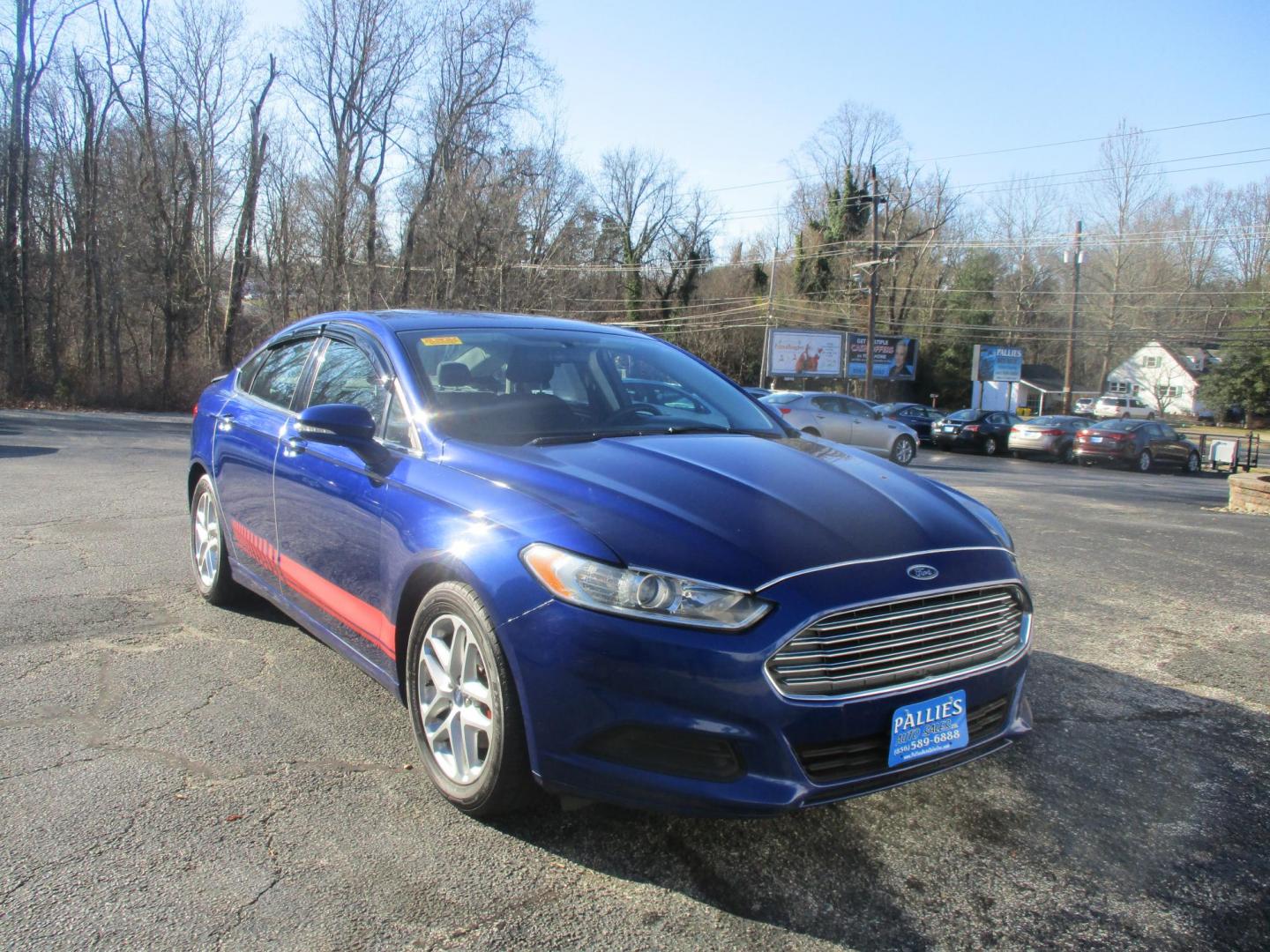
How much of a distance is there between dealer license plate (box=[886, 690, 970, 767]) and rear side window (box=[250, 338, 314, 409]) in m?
3.22

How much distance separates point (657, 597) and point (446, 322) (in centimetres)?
215

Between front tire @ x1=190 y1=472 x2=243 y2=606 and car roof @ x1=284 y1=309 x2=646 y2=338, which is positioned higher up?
car roof @ x1=284 y1=309 x2=646 y2=338

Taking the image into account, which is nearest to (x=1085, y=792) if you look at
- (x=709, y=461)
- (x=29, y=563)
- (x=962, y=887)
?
(x=962, y=887)

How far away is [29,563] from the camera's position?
6098 mm

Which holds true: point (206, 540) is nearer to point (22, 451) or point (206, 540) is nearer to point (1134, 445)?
point (22, 451)

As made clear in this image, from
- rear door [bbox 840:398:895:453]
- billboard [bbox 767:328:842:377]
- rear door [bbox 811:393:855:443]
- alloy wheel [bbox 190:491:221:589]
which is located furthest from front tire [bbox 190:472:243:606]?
billboard [bbox 767:328:842:377]

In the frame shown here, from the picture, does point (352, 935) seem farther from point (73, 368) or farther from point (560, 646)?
point (73, 368)

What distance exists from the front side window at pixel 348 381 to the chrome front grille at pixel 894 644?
202cm

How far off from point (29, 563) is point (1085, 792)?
620cm

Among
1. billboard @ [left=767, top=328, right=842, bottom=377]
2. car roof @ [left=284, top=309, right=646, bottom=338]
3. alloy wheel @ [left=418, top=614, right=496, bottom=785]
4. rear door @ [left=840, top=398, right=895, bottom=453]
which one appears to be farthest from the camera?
billboard @ [left=767, top=328, right=842, bottom=377]

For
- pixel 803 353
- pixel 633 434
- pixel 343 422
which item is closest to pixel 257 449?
pixel 343 422

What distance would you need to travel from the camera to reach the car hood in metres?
2.56

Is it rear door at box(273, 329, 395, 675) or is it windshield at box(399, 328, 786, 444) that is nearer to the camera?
rear door at box(273, 329, 395, 675)

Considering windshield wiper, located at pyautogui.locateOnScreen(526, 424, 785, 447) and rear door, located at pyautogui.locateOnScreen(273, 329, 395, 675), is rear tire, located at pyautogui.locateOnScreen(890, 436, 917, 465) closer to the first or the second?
windshield wiper, located at pyautogui.locateOnScreen(526, 424, 785, 447)
